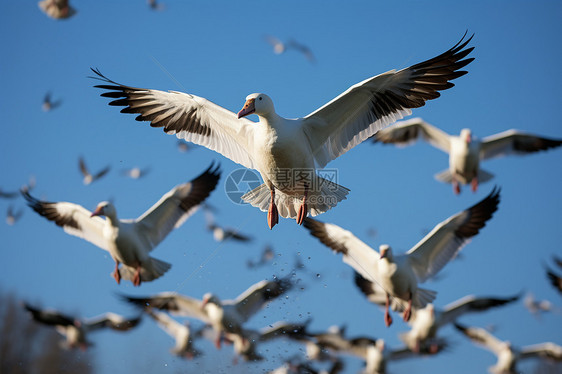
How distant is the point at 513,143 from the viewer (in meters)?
13.1

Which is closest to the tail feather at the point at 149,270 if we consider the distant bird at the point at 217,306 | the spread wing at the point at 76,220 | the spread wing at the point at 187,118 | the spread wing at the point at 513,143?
the spread wing at the point at 76,220

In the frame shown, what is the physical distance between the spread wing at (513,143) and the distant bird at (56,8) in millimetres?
9066

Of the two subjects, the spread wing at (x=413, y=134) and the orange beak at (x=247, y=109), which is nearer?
the orange beak at (x=247, y=109)

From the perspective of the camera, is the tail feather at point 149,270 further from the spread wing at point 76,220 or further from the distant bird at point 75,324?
the distant bird at point 75,324

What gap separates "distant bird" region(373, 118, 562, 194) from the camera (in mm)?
12484

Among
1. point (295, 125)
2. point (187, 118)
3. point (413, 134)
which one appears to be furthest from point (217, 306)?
point (295, 125)

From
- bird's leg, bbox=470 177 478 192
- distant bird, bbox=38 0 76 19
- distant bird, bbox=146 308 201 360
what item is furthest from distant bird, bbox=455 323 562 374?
distant bird, bbox=38 0 76 19

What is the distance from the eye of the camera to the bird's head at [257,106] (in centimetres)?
572

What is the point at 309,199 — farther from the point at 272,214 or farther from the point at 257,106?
the point at 257,106

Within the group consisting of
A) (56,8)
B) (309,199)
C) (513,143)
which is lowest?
(309,199)

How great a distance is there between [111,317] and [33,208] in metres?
4.55

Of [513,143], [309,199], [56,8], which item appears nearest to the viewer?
[309,199]

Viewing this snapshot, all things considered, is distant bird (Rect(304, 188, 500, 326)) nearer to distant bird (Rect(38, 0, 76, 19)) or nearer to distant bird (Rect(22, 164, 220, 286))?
distant bird (Rect(22, 164, 220, 286))

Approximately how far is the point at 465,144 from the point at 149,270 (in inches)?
258
